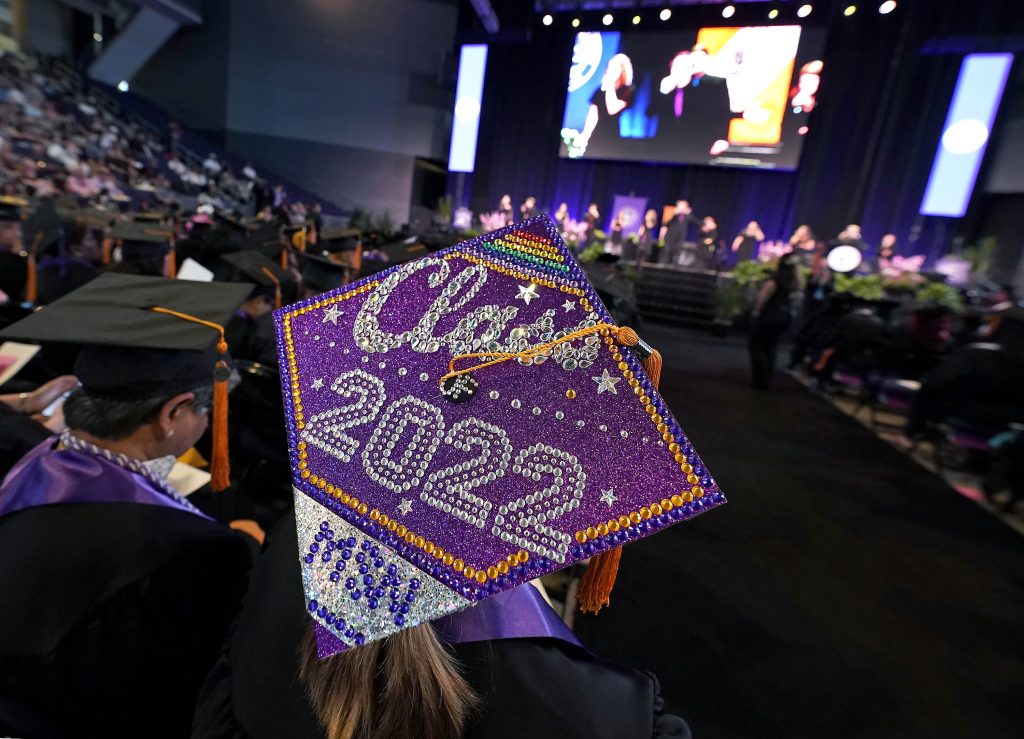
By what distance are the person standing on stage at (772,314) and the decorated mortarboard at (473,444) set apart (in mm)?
5687

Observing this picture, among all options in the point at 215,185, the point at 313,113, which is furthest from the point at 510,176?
the point at 215,185

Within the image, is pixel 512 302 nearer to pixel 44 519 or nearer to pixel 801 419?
pixel 44 519

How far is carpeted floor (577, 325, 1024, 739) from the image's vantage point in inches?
72.5

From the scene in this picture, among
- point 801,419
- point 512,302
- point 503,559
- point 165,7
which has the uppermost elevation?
point 165,7

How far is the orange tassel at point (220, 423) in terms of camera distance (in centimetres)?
143

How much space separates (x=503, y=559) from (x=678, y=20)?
52.2 feet

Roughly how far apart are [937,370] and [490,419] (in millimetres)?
4799

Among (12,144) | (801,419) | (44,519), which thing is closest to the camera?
(44,519)

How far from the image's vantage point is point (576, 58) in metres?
14.1

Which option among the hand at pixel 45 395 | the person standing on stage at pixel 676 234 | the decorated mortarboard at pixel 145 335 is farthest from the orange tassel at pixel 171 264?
the person standing on stage at pixel 676 234

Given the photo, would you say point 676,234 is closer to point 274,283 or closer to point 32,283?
point 274,283

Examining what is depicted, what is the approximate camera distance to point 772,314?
578 centimetres

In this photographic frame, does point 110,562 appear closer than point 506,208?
Yes

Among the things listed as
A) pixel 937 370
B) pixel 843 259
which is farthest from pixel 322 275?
pixel 843 259
